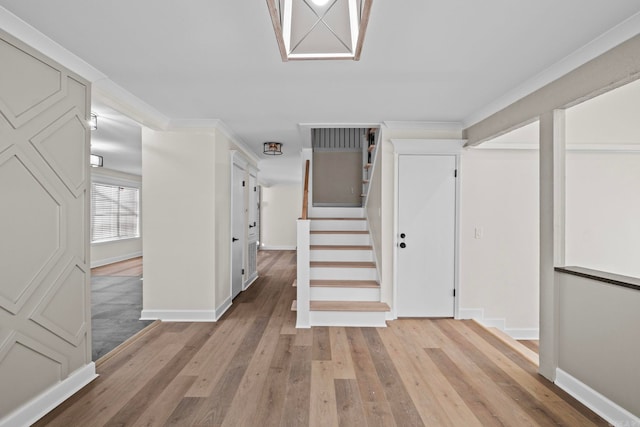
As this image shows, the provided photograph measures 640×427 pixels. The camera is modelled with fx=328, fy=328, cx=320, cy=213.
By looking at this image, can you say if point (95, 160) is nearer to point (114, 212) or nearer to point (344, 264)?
point (114, 212)

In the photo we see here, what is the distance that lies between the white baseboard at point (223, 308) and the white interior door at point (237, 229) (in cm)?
26

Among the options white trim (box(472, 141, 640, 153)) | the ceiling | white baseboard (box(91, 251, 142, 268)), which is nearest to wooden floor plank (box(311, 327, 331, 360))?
the ceiling

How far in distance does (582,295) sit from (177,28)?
312 cm

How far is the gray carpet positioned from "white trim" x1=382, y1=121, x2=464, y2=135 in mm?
3619

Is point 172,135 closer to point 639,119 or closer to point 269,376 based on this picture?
point 269,376

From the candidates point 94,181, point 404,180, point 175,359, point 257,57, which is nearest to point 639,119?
point 404,180

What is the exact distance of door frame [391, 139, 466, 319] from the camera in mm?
3844

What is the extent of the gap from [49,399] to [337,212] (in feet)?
14.4

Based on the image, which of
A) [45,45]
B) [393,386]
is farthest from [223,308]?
[45,45]

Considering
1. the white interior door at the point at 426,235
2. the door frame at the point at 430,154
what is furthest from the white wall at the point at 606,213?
the white interior door at the point at 426,235

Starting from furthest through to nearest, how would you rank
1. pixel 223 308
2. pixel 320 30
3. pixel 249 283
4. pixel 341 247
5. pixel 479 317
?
1. pixel 249 283
2. pixel 341 247
3. pixel 223 308
4. pixel 479 317
5. pixel 320 30

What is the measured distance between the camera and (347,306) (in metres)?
3.66

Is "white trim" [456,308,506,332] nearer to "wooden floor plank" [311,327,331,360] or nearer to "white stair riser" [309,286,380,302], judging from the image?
"white stair riser" [309,286,380,302]

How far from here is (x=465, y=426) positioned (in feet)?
6.32
